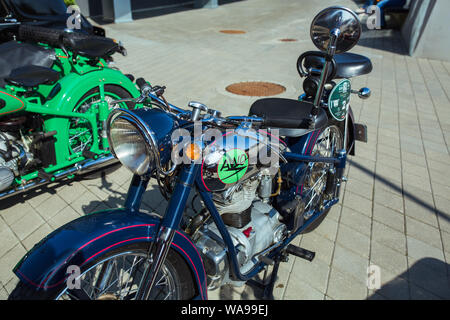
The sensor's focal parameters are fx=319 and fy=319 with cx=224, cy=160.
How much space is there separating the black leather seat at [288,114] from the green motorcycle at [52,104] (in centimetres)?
160

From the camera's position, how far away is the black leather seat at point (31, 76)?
2770mm

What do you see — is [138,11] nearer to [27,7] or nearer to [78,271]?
[27,7]

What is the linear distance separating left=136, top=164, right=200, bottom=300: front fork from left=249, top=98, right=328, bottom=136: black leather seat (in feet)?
1.67

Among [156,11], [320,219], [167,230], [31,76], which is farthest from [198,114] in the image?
[156,11]

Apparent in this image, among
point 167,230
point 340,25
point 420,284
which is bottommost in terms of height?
point 420,284

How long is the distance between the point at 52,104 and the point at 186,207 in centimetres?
214

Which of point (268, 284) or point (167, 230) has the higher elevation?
point (167, 230)

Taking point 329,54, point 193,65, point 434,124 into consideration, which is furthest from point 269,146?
point 193,65

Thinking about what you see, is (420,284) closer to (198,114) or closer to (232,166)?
(232,166)

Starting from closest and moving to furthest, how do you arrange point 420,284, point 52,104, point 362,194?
point 420,284, point 52,104, point 362,194

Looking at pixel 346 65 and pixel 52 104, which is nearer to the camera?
pixel 346 65

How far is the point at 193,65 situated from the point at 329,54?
686 centimetres

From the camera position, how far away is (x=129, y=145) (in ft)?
4.79

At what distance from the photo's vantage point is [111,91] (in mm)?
3670
